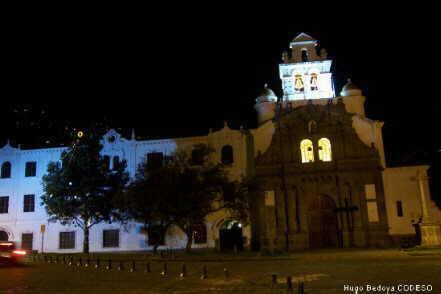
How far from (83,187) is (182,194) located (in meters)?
10.7

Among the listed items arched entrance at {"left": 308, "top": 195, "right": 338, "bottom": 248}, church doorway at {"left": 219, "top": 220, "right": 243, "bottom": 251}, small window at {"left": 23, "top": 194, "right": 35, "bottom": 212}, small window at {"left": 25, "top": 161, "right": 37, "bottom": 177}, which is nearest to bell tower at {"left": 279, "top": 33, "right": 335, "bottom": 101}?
arched entrance at {"left": 308, "top": 195, "right": 338, "bottom": 248}

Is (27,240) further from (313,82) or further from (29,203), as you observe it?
(313,82)

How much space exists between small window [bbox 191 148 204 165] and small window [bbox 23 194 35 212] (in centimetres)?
1782

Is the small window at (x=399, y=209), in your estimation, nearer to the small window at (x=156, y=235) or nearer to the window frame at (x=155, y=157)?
the small window at (x=156, y=235)

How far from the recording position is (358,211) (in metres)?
41.2

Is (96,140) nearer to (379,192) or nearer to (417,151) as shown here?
(379,192)

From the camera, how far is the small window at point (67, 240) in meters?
45.3

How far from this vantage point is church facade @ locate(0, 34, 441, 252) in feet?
136

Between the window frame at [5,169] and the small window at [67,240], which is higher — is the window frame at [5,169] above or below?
above

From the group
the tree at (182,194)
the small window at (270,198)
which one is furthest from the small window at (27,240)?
the small window at (270,198)

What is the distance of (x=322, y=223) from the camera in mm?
43000

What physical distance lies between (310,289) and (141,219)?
2604 centimetres

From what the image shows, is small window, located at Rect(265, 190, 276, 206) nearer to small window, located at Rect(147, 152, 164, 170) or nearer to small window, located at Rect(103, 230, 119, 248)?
small window, located at Rect(147, 152, 164, 170)

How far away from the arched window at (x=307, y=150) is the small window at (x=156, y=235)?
15431 millimetres
